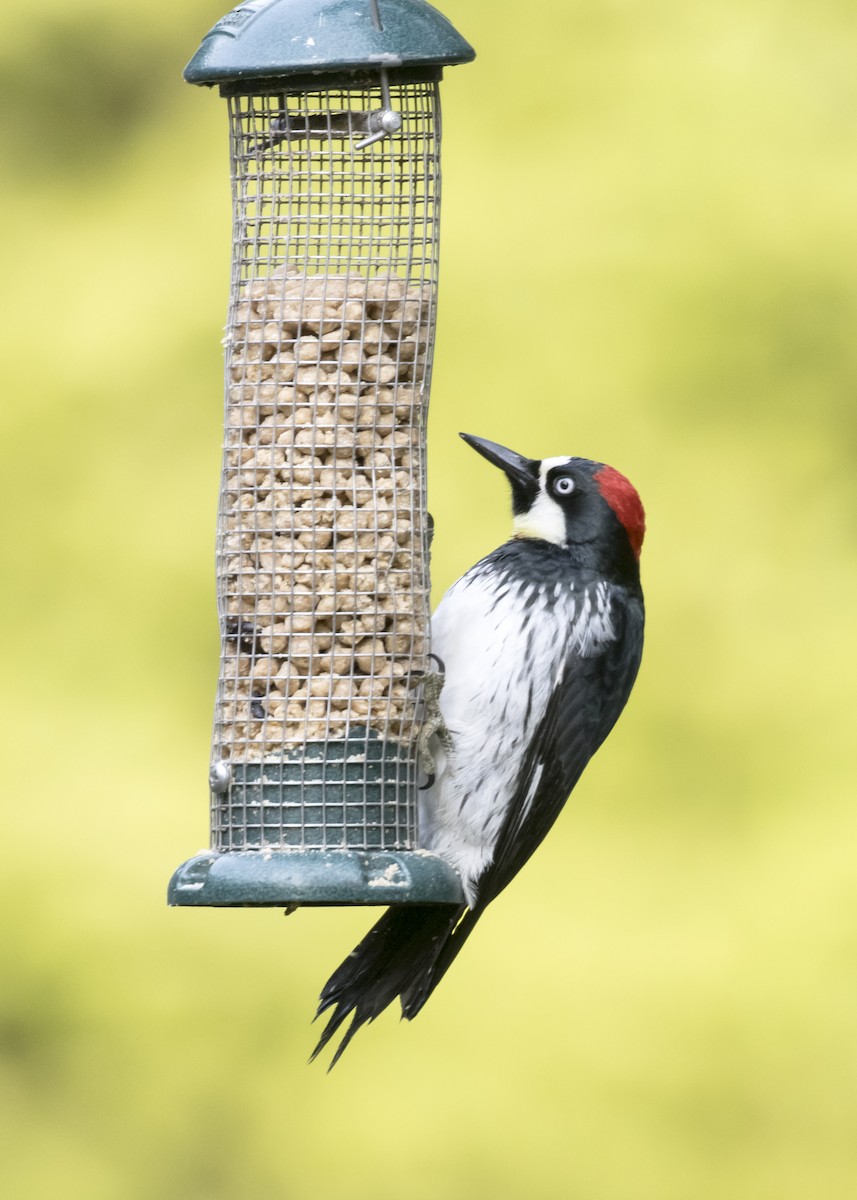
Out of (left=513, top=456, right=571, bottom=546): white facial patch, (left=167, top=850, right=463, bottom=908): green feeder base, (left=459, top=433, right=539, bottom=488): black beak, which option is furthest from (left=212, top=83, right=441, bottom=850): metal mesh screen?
(left=513, top=456, right=571, bottom=546): white facial patch

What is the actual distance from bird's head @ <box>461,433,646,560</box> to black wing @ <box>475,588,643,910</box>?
138 mm

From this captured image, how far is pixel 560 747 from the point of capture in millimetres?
4879

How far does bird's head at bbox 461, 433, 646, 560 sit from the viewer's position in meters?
4.96

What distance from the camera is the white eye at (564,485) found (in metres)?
4.96

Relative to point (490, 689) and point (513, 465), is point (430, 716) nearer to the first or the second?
point (490, 689)

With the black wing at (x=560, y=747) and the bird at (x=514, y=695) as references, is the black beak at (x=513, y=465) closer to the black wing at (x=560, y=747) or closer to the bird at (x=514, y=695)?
the bird at (x=514, y=695)

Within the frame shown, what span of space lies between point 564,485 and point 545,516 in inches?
3.8

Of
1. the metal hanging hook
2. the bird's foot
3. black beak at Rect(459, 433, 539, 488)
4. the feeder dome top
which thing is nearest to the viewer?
the feeder dome top

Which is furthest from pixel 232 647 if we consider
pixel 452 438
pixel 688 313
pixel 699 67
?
pixel 699 67

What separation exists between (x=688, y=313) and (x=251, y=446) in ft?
7.55

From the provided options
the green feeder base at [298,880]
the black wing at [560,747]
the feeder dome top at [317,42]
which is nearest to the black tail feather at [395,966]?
the black wing at [560,747]

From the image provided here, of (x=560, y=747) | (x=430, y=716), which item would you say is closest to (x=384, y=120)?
(x=430, y=716)

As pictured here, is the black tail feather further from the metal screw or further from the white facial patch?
the white facial patch

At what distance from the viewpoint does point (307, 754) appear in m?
4.42
